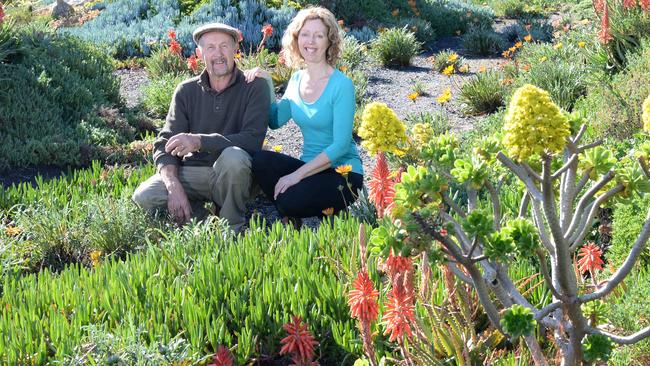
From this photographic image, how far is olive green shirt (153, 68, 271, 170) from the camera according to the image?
5.12 metres

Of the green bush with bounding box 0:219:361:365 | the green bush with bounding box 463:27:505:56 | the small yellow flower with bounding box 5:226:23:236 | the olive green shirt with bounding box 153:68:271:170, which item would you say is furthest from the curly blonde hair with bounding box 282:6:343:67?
the green bush with bounding box 463:27:505:56

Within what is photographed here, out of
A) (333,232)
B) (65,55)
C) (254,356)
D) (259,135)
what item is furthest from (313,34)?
(65,55)

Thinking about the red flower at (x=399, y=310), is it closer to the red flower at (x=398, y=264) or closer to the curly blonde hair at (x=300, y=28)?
the red flower at (x=398, y=264)

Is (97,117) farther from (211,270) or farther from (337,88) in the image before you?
(211,270)

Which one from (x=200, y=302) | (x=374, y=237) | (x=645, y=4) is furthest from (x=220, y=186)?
(x=645, y=4)

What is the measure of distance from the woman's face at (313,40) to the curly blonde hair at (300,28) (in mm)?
32

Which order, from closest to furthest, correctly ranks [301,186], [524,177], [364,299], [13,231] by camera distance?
[524,177] < [364,299] < [13,231] < [301,186]

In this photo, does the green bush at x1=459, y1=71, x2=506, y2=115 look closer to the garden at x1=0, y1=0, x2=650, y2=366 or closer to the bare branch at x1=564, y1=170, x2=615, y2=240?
the garden at x1=0, y1=0, x2=650, y2=366

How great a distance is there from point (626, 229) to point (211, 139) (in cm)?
243

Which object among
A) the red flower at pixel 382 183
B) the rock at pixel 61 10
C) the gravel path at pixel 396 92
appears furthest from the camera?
the rock at pixel 61 10

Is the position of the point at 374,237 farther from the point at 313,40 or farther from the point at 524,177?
the point at 313,40

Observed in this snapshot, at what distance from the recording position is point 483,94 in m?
7.73

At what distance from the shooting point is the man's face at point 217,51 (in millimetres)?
5045

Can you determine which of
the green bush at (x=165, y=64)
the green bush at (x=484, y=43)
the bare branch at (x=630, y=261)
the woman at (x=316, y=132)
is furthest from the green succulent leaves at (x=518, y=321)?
the green bush at (x=484, y=43)
